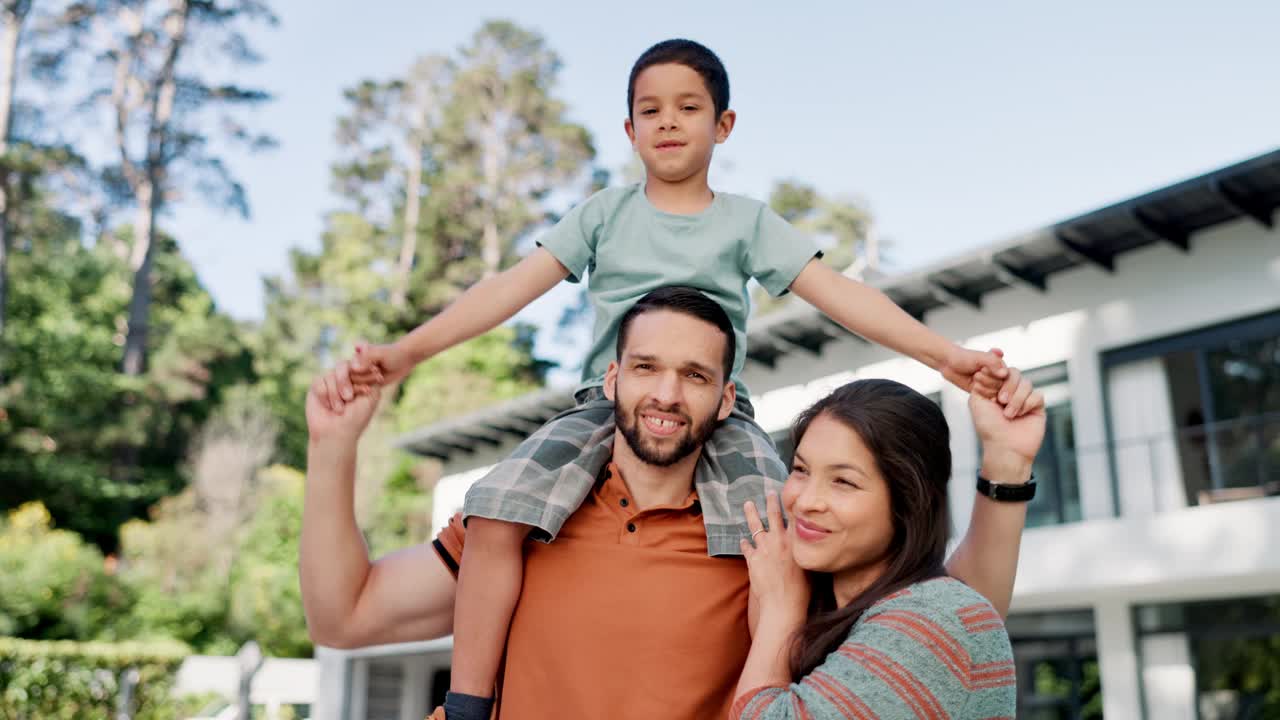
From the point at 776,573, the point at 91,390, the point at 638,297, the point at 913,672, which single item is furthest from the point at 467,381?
the point at 913,672

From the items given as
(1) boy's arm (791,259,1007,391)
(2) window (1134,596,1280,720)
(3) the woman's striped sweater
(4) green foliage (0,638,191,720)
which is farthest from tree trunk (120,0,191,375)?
(3) the woman's striped sweater

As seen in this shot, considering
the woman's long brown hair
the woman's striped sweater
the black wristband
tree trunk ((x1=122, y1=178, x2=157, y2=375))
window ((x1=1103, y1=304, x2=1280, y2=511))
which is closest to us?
the woman's striped sweater

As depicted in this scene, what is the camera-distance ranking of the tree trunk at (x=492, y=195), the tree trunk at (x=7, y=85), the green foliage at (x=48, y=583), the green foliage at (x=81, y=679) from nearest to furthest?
the green foliage at (x=81, y=679) < the green foliage at (x=48, y=583) < the tree trunk at (x=7, y=85) < the tree trunk at (x=492, y=195)

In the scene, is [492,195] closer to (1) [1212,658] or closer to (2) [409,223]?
(2) [409,223]

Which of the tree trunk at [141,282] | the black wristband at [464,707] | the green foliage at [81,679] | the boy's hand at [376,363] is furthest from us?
the tree trunk at [141,282]

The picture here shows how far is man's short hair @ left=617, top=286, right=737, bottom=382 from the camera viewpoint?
7.62ft

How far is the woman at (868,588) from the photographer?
1.70 meters

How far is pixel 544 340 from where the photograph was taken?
98.6 ft

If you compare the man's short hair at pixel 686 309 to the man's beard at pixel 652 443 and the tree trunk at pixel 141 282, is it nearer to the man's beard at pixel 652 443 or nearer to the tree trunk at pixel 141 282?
the man's beard at pixel 652 443

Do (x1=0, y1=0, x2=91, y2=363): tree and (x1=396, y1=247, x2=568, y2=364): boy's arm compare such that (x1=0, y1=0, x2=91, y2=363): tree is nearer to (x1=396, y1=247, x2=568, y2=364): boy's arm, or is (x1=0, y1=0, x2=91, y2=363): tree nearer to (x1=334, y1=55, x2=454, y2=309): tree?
(x1=334, y1=55, x2=454, y2=309): tree

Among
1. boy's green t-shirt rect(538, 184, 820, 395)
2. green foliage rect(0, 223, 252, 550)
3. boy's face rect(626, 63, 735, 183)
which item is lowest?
boy's green t-shirt rect(538, 184, 820, 395)

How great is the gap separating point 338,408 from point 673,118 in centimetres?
96

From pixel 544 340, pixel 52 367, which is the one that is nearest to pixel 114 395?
pixel 52 367

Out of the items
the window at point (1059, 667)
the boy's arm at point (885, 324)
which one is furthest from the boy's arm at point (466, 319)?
the window at point (1059, 667)
